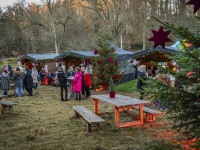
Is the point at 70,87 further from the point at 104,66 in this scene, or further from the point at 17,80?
the point at 17,80

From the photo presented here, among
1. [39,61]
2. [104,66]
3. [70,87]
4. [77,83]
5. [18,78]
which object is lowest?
[70,87]

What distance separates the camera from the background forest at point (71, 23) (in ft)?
78.6

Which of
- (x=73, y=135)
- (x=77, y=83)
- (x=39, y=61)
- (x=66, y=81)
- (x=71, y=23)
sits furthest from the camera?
(x=71, y=23)

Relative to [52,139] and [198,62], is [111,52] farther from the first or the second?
[198,62]

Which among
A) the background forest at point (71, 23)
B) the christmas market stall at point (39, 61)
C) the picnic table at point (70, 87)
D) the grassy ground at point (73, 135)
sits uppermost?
the background forest at point (71, 23)

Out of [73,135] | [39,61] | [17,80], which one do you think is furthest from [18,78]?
[39,61]

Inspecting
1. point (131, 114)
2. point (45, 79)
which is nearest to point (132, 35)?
point (45, 79)

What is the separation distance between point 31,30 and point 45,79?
672 inches

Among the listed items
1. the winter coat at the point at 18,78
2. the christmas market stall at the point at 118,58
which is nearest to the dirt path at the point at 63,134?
the winter coat at the point at 18,78

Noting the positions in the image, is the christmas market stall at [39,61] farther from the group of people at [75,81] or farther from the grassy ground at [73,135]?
the grassy ground at [73,135]

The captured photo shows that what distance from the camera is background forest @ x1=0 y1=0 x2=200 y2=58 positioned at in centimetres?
2397

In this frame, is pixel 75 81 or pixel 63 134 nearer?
pixel 63 134

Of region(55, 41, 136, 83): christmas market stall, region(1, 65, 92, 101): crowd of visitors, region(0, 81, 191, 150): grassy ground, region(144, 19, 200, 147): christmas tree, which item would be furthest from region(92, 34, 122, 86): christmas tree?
region(144, 19, 200, 147): christmas tree

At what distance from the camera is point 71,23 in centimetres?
2847
